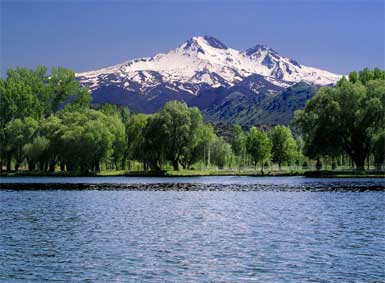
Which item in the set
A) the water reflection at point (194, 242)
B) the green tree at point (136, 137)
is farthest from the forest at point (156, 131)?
the water reflection at point (194, 242)

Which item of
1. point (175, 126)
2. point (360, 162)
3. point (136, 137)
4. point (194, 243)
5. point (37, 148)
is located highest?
point (175, 126)

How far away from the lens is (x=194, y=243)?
29.7 meters

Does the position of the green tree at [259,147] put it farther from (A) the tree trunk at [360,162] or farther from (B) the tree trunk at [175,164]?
(A) the tree trunk at [360,162]

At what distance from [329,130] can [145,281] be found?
87022mm

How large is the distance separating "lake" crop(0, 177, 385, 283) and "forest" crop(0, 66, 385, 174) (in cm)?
5460

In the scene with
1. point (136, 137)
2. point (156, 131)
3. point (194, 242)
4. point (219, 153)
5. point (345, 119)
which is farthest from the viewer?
point (219, 153)

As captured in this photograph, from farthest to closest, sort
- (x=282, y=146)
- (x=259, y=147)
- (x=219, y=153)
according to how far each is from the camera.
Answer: (x=219, y=153) < (x=282, y=146) < (x=259, y=147)

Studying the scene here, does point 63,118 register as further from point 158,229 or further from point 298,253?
point 298,253

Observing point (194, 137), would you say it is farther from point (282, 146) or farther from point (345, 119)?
point (282, 146)

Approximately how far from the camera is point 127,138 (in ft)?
429

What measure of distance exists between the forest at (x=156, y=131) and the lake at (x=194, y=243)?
2149 inches

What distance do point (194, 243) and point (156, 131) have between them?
93.4 meters

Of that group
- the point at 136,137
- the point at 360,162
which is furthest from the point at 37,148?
the point at 360,162

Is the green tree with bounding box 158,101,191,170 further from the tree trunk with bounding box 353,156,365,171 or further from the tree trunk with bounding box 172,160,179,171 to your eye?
the tree trunk with bounding box 353,156,365,171
